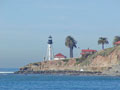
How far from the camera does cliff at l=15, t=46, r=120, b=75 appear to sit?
563 ft

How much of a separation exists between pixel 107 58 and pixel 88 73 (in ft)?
36.2

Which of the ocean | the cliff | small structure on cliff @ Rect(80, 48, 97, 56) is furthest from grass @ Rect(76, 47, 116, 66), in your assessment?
the ocean

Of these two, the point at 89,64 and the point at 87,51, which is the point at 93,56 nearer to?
the point at 89,64

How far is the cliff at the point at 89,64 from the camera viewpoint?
563ft

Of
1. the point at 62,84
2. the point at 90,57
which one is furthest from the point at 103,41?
the point at 62,84

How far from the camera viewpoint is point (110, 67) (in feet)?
548

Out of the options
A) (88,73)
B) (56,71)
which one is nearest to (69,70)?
(56,71)

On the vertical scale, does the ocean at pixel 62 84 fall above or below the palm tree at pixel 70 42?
below

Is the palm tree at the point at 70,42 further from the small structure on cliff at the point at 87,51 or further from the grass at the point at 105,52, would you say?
the grass at the point at 105,52

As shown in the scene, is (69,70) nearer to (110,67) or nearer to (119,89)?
(110,67)

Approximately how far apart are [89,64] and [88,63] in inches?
22.0

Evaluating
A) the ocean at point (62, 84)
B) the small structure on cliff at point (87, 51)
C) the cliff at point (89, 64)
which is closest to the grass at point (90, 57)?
the cliff at point (89, 64)

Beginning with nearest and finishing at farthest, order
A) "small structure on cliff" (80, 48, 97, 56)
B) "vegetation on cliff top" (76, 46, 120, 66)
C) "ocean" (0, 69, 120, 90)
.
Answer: "ocean" (0, 69, 120, 90) → "vegetation on cliff top" (76, 46, 120, 66) → "small structure on cliff" (80, 48, 97, 56)

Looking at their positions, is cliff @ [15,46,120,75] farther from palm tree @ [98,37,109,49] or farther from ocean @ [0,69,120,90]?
ocean @ [0,69,120,90]
